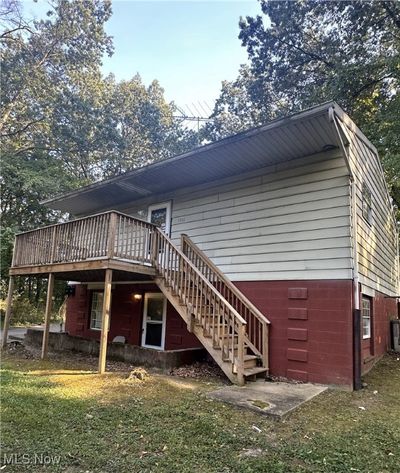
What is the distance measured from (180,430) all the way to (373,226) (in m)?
7.21

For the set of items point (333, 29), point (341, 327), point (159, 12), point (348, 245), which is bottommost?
point (341, 327)

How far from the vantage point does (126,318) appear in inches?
411

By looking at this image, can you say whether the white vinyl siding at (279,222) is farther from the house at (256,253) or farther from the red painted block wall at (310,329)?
the red painted block wall at (310,329)

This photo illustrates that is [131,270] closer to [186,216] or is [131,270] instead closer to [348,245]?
[186,216]

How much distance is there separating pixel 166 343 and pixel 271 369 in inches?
132

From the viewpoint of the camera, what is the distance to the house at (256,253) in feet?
20.8

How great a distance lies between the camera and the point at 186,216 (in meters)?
9.43

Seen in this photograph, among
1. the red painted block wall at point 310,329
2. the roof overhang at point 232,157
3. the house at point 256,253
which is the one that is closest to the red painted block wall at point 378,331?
the house at point 256,253

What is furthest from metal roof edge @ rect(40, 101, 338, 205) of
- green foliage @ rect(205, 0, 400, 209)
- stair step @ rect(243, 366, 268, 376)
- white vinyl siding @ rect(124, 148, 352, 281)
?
green foliage @ rect(205, 0, 400, 209)

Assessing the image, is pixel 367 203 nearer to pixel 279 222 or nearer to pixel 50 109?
pixel 279 222

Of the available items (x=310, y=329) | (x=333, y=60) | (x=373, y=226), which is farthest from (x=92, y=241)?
(x=333, y=60)

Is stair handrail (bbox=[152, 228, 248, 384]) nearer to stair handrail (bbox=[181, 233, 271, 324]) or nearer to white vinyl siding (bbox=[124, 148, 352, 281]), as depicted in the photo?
stair handrail (bbox=[181, 233, 271, 324])

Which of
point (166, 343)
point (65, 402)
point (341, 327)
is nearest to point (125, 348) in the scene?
point (166, 343)

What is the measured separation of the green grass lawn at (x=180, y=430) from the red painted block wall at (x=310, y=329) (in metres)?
0.62
